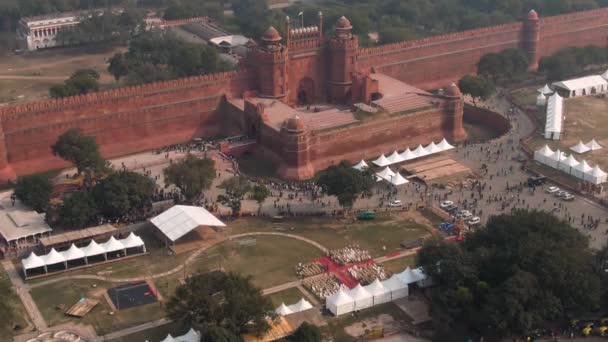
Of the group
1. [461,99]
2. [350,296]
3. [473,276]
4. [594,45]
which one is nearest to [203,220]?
[350,296]

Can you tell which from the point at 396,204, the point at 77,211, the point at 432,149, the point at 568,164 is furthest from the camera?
the point at 432,149

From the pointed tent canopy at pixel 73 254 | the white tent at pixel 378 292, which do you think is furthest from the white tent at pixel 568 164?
the pointed tent canopy at pixel 73 254

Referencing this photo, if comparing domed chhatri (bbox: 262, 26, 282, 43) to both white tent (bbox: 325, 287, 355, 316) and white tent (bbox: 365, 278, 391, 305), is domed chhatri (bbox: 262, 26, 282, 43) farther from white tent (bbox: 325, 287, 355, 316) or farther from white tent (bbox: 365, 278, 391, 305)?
white tent (bbox: 325, 287, 355, 316)

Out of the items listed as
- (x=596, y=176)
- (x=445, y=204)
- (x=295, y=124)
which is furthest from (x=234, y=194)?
(x=596, y=176)

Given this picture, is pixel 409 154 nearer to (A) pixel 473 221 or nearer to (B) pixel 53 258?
(A) pixel 473 221

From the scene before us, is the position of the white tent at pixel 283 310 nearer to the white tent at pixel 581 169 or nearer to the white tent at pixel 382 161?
the white tent at pixel 382 161

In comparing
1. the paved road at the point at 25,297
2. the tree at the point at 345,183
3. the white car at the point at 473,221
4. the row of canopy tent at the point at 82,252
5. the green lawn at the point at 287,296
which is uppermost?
the tree at the point at 345,183
